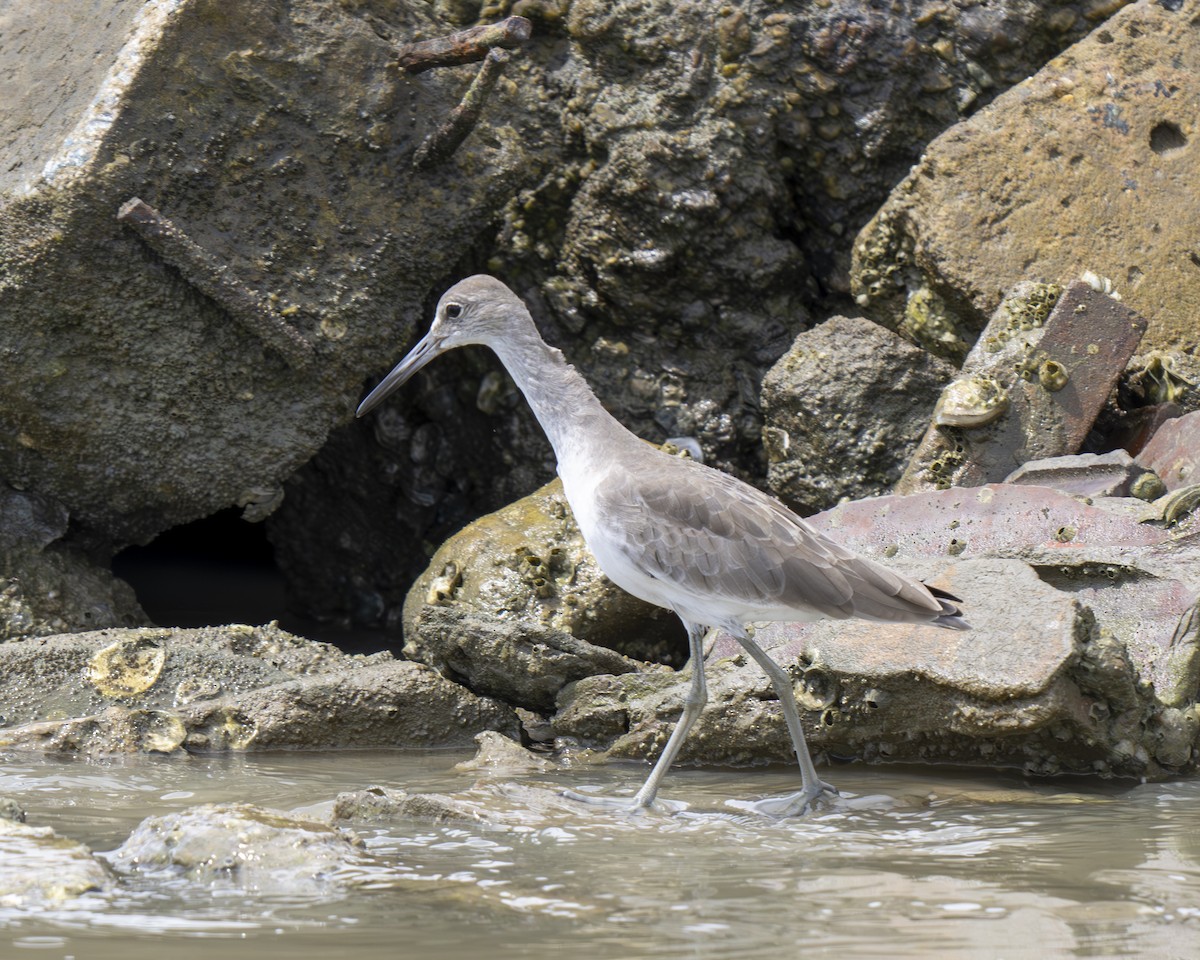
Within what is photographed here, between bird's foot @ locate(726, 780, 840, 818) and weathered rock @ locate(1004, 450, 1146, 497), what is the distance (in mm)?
1752

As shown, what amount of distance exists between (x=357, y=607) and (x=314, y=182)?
9.28ft

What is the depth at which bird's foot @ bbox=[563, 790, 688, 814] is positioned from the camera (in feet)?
15.4

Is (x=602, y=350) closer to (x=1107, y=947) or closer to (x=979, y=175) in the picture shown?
(x=979, y=175)

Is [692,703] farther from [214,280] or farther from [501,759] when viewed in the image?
[214,280]

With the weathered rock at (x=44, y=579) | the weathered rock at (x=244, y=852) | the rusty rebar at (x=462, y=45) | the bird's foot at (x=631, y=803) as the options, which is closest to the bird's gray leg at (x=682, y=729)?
the bird's foot at (x=631, y=803)

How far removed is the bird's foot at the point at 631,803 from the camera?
185 inches

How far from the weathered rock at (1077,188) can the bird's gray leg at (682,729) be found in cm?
266

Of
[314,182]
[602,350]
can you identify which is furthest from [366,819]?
[602,350]

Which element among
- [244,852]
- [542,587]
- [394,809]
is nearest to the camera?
[244,852]

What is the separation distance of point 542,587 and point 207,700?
5.00ft

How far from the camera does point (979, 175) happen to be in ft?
22.6

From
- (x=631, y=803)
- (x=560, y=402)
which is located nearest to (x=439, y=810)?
(x=631, y=803)

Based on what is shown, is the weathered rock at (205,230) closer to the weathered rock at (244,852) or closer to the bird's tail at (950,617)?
the weathered rock at (244,852)

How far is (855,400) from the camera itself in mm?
6914
